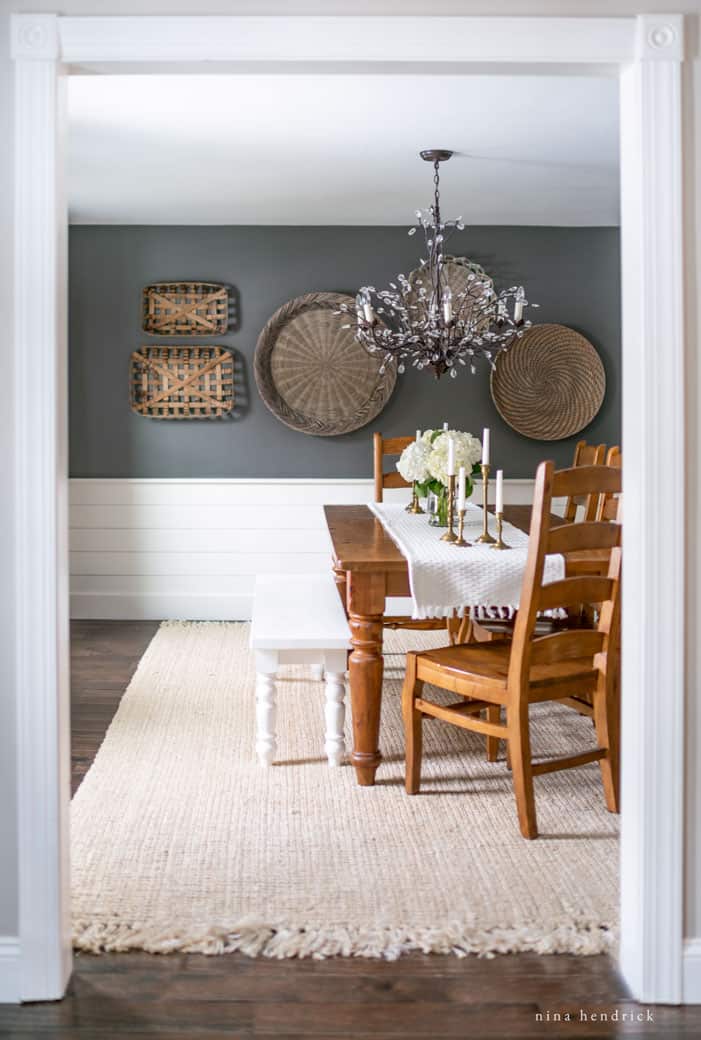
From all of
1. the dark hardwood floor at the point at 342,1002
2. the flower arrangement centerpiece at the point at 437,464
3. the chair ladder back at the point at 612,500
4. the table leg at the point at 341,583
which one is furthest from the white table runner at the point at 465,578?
the dark hardwood floor at the point at 342,1002

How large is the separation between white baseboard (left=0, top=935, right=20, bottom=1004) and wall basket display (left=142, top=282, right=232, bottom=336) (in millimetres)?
4274

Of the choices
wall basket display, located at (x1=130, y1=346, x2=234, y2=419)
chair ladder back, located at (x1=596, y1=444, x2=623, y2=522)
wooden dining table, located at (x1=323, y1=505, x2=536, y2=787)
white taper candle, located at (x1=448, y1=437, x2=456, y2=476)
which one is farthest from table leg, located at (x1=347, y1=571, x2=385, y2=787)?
wall basket display, located at (x1=130, y1=346, x2=234, y2=419)

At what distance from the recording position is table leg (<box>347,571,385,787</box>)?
3186mm

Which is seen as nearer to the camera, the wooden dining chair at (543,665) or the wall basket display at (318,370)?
the wooden dining chair at (543,665)

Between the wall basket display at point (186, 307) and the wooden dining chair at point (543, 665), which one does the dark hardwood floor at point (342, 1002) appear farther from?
the wall basket display at point (186, 307)

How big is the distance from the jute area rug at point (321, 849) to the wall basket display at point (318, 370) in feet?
7.52

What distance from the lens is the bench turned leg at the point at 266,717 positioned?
3.40 meters

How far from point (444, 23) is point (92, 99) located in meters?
1.98

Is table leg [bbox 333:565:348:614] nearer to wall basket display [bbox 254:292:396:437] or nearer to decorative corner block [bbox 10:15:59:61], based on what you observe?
wall basket display [bbox 254:292:396:437]

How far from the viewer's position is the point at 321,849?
2.77 m

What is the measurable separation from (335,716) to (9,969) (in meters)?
1.51

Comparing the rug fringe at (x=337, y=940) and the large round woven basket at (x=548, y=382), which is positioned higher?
the large round woven basket at (x=548, y=382)
